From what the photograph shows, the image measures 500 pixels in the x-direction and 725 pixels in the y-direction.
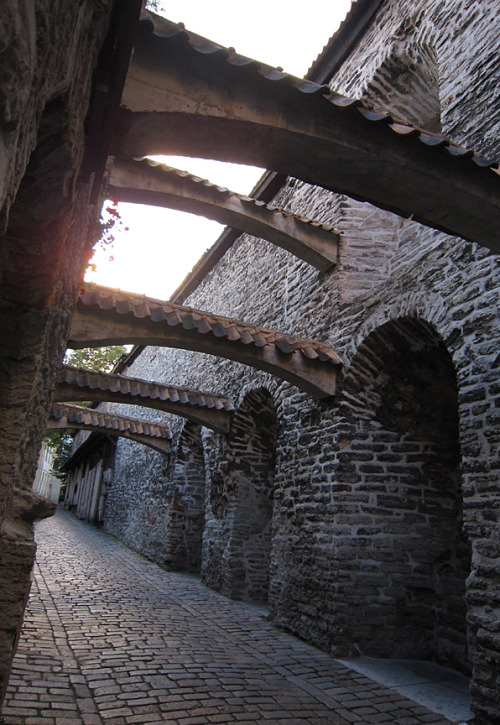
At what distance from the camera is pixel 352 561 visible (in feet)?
16.3

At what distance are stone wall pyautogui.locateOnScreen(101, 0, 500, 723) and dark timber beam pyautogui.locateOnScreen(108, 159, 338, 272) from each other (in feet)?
1.11

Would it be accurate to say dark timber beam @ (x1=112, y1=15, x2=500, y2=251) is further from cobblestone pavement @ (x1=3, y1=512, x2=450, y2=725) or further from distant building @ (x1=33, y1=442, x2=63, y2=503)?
distant building @ (x1=33, y1=442, x2=63, y2=503)

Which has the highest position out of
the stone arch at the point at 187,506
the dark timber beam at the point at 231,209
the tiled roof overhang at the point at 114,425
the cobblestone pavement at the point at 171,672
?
the dark timber beam at the point at 231,209

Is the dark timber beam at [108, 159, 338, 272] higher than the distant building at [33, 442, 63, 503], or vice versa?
the dark timber beam at [108, 159, 338, 272]

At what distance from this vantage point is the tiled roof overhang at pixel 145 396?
807 centimetres

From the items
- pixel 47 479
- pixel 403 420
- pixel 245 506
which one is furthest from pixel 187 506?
pixel 47 479

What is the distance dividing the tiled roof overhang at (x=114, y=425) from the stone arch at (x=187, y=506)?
859 millimetres

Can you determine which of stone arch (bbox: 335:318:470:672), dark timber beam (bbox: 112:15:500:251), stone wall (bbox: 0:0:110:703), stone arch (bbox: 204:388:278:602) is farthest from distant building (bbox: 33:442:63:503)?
dark timber beam (bbox: 112:15:500:251)

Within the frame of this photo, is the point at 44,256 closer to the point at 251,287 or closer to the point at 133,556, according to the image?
the point at 251,287

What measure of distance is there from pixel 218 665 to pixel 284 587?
1.83m

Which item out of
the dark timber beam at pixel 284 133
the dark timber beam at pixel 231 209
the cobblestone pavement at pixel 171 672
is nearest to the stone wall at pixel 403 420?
the dark timber beam at pixel 231 209

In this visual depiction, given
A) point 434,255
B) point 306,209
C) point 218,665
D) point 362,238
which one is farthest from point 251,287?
point 218,665

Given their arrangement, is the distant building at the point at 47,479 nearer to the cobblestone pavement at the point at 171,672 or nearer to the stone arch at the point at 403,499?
the cobblestone pavement at the point at 171,672

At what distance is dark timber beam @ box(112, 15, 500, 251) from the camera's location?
81.9 inches
